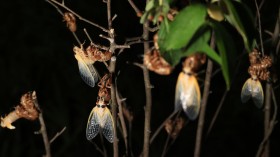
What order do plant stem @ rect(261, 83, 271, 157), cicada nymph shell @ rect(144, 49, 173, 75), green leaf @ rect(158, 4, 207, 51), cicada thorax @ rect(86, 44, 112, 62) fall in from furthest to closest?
plant stem @ rect(261, 83, 271, 157), cicada thorax @ rect(86, 44, 112, 62), cicada nymph shell @ rect(144, 49, 173, 75), green leaf @ rect(158, 4, 207, 51)

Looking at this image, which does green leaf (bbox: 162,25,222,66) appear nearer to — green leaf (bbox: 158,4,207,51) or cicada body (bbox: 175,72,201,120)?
green leaf (bbox: 158,4,207,51)

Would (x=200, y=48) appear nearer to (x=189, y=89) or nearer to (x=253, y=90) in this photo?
(x=189, y=89)

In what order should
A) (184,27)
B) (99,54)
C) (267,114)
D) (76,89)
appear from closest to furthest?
(184,27) < (99,54) < (267,114) < (76,89)

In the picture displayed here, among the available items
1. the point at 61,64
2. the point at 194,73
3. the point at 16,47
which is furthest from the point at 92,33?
the point at 194,73

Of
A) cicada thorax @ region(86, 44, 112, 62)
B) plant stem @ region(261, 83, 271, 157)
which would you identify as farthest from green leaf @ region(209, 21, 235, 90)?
plant stem @ region(261, 83, 271, 157)

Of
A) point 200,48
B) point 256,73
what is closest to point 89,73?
point 256,73

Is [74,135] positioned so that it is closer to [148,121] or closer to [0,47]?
[0,47]
